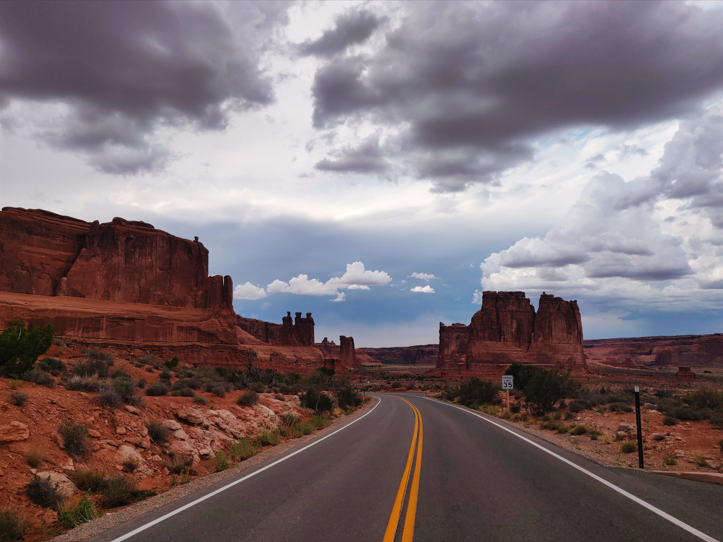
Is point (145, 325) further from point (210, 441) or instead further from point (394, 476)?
point (394, 476)

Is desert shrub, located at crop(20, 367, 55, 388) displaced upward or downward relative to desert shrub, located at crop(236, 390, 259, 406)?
upward

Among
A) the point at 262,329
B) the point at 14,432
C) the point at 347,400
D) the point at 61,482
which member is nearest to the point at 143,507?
the point at 61,482

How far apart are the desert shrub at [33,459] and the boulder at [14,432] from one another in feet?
1.50

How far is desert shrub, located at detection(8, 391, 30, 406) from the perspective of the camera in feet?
28.9

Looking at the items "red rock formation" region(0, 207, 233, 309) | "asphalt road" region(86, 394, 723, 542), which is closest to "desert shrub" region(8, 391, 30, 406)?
"asphalt road" region(86, 394, 723, 542)

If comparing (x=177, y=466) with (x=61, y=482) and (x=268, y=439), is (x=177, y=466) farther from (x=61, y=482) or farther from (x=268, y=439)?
(x=268, y=439)

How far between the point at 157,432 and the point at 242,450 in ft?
8.03

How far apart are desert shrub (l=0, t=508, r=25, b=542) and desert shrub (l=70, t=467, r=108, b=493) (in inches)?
70.1

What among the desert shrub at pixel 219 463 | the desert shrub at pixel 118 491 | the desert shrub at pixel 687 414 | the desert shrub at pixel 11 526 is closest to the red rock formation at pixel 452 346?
the desert shrub at pixel 687 414

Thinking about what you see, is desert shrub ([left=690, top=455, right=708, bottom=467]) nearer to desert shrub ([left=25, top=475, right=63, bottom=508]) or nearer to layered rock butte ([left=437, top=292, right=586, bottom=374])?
desert shrub ([left=25, top=475, right=63, bottom=508])

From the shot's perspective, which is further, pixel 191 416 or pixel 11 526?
pixel 191 416

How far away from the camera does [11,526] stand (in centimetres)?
561

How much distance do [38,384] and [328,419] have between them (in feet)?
44.7

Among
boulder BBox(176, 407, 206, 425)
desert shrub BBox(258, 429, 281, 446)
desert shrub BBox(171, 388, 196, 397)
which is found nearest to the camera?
boulder BBox(176, 407, 206, 425)
